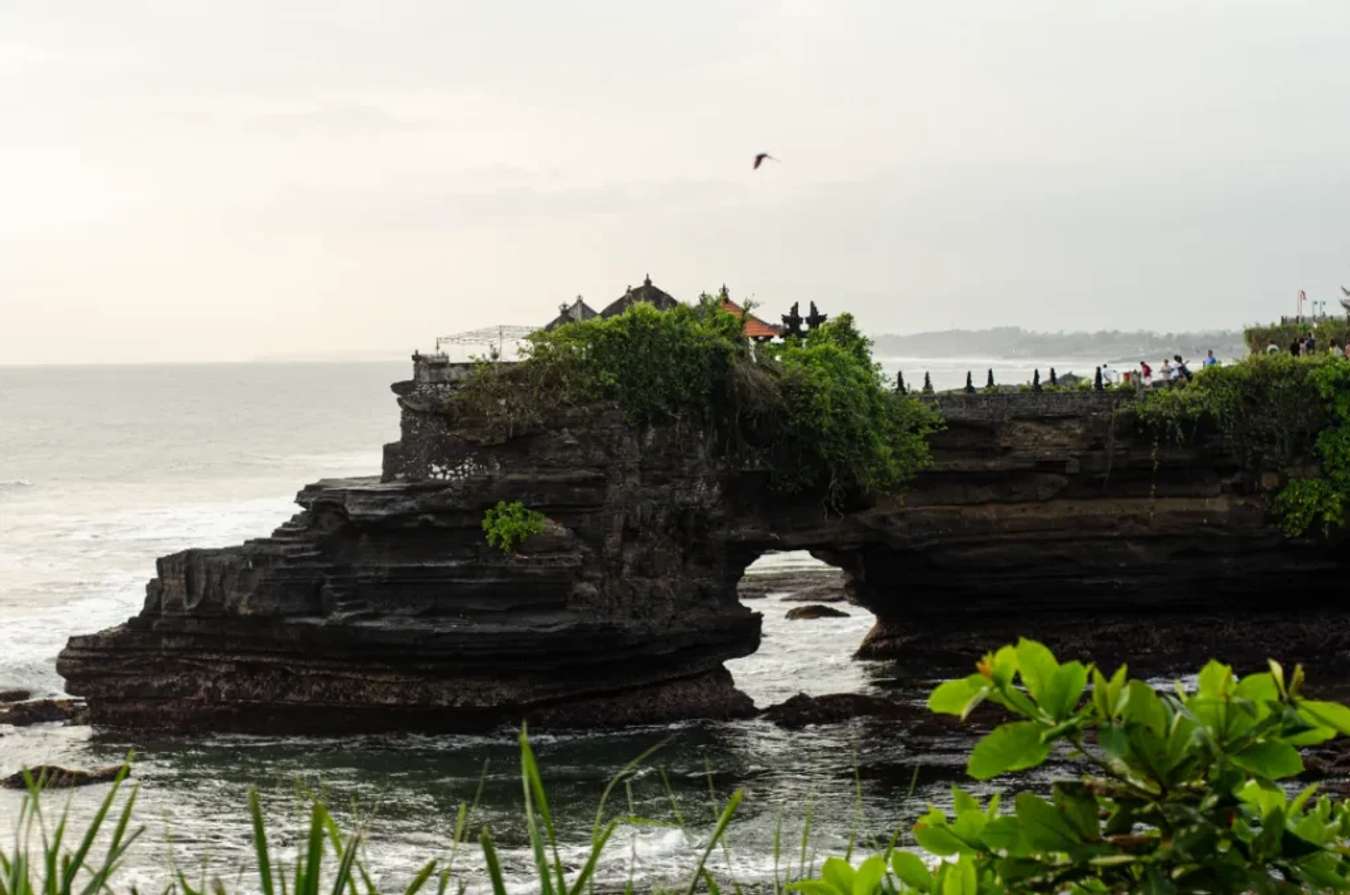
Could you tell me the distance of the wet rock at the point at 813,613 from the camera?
34406 millimetres

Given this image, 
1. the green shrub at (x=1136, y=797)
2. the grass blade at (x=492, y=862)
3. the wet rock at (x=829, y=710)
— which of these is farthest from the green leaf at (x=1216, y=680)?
the wet rock at (x=829, y=710)

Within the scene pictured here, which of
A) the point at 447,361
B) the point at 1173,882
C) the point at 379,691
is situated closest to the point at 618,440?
the point at 447,361

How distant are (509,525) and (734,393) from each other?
4208 millimetres

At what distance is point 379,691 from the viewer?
25062 mm

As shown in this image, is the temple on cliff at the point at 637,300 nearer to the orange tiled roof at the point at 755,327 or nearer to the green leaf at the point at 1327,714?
the orange tiled roof at the point at 755,327

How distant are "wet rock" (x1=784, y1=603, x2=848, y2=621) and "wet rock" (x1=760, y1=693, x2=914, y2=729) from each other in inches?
317

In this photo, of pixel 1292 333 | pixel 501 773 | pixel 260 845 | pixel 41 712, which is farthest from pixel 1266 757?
pixel 1292 333

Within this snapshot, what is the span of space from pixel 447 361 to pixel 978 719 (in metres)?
9.70

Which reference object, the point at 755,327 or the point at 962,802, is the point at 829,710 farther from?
the point at 962,802

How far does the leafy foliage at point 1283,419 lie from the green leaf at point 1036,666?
2625cm

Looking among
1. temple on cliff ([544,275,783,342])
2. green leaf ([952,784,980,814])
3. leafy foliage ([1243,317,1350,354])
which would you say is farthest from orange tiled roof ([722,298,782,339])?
green leaf ([952,784,980,814])

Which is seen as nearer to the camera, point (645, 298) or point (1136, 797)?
point (1136, 797)

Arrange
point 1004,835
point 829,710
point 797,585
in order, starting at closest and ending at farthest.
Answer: point 1004,835, point 829,710, point 797,585

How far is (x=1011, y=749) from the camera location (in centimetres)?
295
